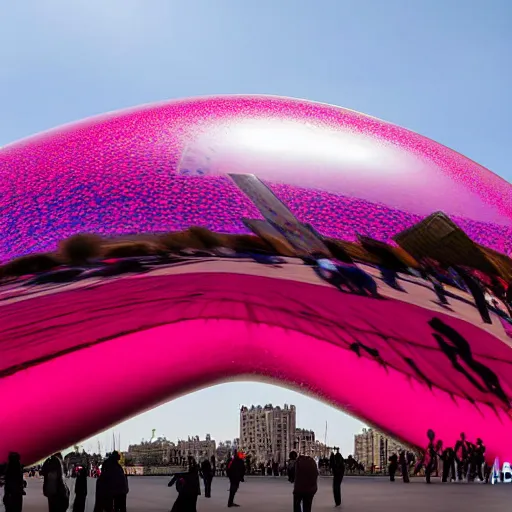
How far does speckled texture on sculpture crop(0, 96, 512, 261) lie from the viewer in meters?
4.72

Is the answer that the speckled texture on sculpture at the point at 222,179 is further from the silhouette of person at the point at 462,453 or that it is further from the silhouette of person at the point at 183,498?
the silhouette of person at the point at 462,453

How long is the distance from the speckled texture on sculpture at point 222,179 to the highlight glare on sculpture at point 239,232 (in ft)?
0.04

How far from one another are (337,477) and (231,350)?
3.42m

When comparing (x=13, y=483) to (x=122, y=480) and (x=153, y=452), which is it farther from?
(x=153, y=452)

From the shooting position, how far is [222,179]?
190 inches

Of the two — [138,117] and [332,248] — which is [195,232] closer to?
[332,248]

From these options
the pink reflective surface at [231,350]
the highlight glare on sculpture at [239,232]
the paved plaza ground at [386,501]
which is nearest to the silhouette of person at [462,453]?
the pink reflective surface at [231,350]

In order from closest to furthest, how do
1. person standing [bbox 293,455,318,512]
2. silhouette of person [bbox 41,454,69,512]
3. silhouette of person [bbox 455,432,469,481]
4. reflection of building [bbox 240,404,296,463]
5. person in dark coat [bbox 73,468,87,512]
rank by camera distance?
silhouette of person [bbox 41,454,69,512]
person standing [bbox 293,455,318,512]
silhouette of person [bbox 455,432,469,481]
person in dark coat [bbox 73,468,87,512]
reflection of building [bbox 240,404,296,463]

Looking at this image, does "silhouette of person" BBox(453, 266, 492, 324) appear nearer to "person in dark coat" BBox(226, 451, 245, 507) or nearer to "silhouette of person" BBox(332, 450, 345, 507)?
"silhouette of person" BBox(332, 450, 345, 507)

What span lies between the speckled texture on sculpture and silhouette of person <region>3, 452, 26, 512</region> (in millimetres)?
2499

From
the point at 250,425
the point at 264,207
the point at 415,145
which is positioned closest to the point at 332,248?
the point at 264,207

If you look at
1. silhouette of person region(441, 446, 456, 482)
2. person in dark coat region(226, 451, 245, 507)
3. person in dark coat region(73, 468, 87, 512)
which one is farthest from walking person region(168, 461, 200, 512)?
person in dark coat region(226, 451, 245, 507)

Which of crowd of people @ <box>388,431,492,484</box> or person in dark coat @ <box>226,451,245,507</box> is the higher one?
crowd of people @ <box>388,431,492,484</box>

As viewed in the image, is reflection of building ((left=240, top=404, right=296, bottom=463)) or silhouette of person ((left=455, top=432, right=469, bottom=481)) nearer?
silhouette of person ((left=455, top=432, right=469, bottom=481))
